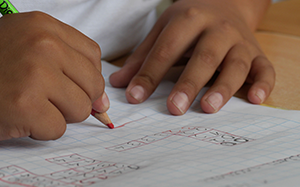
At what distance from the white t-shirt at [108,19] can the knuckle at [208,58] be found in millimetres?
256

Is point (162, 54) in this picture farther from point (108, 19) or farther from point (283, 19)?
point (283, 19)

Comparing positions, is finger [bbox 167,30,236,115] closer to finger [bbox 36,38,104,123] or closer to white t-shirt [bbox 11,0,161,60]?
finger [bbox 36,38,104,123]

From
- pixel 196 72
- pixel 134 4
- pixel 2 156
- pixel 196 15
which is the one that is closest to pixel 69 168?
pixel 2 156

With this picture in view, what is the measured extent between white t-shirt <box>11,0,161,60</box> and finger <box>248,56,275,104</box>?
0.99 feet

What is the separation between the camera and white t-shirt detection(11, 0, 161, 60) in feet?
1.93

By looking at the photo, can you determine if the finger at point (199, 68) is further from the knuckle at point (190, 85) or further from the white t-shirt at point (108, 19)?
the white t-shirt at point (108, 19)

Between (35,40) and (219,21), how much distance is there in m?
0.34

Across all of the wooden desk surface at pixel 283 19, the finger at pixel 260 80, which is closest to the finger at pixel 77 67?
the finger at pixel 260 80

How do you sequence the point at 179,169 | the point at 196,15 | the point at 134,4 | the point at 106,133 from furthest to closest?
the point at 134,4 < the point at 196,15 < the point at 106,133 < the point at 179,169

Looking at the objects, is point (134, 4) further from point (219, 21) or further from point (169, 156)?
point (169, 156)

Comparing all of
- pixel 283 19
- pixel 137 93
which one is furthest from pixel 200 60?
pixel 283 19

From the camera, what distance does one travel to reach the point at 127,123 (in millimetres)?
399

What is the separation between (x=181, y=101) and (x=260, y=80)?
150 mm

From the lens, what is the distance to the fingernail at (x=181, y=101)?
42 centimetres
